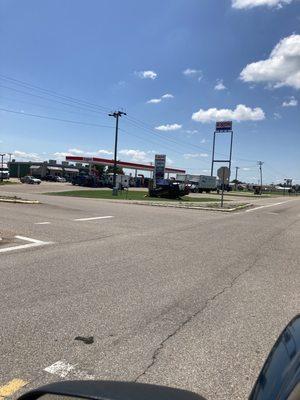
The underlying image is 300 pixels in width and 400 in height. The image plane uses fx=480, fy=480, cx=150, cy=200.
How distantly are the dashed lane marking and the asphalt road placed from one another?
0.21ft

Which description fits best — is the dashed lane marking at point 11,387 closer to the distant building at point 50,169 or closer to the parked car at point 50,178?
the parked car at point 50,178

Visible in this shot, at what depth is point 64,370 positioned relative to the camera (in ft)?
13.6

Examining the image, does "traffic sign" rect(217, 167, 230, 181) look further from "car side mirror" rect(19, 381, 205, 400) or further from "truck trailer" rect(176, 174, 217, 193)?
"truck trailer" rect(176, 174, 217, 193)

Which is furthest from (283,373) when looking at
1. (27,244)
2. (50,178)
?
(50,178)

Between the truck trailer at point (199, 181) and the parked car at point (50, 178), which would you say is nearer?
the truck trailer at point (199, 181)

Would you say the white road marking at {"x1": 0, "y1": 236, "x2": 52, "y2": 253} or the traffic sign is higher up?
the traffic sign

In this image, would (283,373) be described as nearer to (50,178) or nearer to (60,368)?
(60,368)

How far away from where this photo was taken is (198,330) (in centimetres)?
542

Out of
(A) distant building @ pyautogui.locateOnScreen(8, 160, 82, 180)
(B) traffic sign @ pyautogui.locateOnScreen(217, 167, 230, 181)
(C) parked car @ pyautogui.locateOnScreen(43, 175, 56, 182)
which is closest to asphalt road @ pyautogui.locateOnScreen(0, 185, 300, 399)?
(B) traffic sign @ pyautogui.locateOnScreen(217, 167, 230, 181)

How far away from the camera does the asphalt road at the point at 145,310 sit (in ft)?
13.9

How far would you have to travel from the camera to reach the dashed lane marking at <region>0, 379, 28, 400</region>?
366 cm

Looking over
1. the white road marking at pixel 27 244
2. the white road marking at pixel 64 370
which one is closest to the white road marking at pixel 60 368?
the white road marking at pixel 64 370

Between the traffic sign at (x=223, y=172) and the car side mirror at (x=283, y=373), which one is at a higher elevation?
the traffic sign at (x=223, y=172)

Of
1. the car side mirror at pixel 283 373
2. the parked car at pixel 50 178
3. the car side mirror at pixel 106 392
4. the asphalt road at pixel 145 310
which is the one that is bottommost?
the parked car at pixel 50 178
